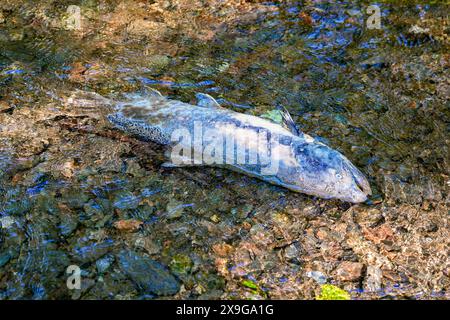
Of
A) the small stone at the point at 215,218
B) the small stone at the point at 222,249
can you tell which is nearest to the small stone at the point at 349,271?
the small stone at the point at 222,249

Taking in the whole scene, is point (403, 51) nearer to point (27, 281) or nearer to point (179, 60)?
point (179, 60)

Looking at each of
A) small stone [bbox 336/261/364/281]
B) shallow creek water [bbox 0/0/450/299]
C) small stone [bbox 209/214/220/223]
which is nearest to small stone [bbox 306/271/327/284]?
shallow creek water [bbox 0/0/450/299]

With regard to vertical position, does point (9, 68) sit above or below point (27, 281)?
above

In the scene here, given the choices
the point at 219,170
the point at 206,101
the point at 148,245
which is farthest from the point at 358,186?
the point at 148,245

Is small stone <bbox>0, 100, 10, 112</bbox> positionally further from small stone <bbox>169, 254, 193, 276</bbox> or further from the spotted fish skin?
small stone <bbox>169, 254, 193, 276</bbox>

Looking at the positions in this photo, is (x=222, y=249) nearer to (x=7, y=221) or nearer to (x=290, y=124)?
(x=290, y=124)

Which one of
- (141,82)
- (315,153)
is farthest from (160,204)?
(141,82)
